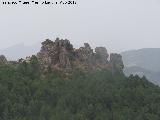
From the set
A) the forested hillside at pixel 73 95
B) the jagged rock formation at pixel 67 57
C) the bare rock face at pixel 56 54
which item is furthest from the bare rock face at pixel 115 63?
the bare rock face at pixel 56 54

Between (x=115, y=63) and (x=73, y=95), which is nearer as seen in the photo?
(x=73, y=95)

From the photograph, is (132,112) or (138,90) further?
(138,90)

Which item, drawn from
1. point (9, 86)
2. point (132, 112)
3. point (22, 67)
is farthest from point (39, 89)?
point (132, 112)

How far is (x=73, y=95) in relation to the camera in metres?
127

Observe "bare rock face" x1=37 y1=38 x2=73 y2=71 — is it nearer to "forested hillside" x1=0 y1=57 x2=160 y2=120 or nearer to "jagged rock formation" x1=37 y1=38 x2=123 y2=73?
"jagged rock formation" x1=37 y1=38 x2=123 y2=73

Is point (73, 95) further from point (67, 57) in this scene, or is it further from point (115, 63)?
point (115, 63)

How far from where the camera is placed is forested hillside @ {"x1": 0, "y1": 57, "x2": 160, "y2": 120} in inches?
4577

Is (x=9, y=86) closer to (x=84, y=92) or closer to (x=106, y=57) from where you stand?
(x=84, y=92)

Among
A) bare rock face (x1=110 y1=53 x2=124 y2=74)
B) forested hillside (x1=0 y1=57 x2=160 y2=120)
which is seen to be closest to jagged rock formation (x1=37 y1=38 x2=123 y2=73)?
bare rock face (x1=110 y1=53 x2=124 y2=74)

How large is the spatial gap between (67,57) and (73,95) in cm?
2426

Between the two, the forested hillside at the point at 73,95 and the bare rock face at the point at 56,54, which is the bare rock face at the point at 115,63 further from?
the bare rock face at the point at 56,54

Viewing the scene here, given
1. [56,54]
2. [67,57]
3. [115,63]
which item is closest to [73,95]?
[67,57]

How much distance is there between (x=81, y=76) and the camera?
142375 mm

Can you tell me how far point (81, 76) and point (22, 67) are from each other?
1850 centimetres
